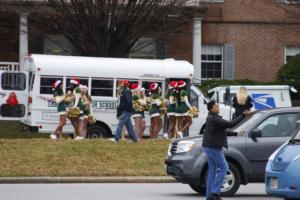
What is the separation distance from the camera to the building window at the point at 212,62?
3909 cm

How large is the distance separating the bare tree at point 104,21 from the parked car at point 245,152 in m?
17.1

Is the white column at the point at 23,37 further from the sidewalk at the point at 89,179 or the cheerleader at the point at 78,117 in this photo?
the sidewalk at the point at 89,179

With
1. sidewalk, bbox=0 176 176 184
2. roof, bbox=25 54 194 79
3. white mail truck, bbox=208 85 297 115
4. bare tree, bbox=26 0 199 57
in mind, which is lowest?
sidewalk, bbox=0 176 176 184

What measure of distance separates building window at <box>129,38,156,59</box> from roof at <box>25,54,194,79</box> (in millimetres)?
7787

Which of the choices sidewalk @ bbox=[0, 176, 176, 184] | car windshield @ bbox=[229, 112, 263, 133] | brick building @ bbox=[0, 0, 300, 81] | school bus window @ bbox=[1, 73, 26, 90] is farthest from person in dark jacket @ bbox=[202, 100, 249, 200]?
brick building @ bbox=[0, 0, 300, 81]

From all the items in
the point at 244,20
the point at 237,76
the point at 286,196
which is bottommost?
the point at 286,196

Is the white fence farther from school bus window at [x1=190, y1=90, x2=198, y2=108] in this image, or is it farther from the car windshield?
the car windshield

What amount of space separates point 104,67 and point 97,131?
2.03 metres

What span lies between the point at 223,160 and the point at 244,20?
24768mm

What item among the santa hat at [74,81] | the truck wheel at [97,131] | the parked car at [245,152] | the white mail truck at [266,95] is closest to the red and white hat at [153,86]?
the truck wheel at [97,131]

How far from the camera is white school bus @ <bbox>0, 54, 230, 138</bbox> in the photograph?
1062 inches

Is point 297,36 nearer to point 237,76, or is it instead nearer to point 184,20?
point 237,76

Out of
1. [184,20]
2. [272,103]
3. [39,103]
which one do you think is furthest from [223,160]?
[184,20]

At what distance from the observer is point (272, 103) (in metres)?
31.5
